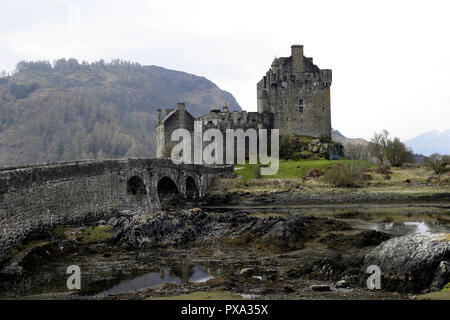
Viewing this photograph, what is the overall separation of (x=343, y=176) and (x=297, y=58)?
23.6 m

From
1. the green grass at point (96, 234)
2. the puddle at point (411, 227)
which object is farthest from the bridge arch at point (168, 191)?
the puddle at point (411, 227)

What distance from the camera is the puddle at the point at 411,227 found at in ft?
90.7

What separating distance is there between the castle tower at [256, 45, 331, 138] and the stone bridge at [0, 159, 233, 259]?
29115 mm

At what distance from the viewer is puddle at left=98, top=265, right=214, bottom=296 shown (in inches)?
648

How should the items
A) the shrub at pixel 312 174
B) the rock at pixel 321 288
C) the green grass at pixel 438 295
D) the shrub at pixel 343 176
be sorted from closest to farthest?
the green grass at pixel 438 295, the rock at pixel 321 288, the shrub at pixel 343 176, the shrub at pixel 312 174

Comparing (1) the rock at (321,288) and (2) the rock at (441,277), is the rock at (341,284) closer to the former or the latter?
(1) the rock at (321,288)

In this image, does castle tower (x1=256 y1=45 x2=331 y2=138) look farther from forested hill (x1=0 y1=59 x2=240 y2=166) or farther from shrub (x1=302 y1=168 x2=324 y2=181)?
forested hill (x1=0 y1=59 x2=240 y2=166)

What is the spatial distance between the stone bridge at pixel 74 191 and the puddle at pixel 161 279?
4.94m

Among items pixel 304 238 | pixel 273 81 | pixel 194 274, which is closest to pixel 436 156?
pixel 273 81

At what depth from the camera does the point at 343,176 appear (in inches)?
2048

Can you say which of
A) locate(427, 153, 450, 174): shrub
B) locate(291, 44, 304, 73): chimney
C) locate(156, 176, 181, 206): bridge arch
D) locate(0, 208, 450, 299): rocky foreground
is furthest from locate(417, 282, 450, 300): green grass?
locate(291, 44, 304, 73): chimney

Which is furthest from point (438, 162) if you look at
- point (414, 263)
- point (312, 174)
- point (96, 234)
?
point (414, 263)

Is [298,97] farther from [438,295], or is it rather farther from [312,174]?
[438,295]
